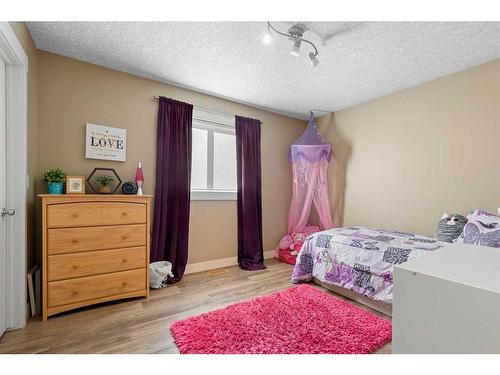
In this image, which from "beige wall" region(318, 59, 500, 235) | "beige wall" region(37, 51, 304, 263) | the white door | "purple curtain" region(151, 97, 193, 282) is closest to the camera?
the white door

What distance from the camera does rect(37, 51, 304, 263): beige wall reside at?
2.34 metres

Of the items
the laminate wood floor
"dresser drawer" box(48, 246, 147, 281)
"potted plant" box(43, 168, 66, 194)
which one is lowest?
the laminate wood floor

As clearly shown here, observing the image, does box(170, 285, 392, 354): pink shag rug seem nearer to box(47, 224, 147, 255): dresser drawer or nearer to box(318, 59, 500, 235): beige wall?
box(47, 224, 147, 255): dresser drawer

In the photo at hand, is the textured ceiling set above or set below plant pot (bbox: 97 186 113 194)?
above

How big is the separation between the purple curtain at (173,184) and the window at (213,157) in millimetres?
235

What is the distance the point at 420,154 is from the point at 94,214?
3669 millimetres

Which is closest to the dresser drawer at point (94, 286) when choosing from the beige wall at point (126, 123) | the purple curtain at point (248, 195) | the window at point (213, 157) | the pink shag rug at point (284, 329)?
the pink shag rug at point (284, 329)

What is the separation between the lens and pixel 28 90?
1947mm

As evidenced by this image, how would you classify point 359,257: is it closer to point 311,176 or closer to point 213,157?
point 311,176

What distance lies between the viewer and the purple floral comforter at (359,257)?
2.14m

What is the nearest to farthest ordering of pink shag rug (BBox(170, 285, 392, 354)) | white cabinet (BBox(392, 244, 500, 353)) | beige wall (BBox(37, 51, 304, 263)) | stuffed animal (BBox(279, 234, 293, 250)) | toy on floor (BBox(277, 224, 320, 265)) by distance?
white cabinet (BBox(392, 244, 500, 353))
pink shag rug (BBox(170, 285, 392, 354))
beige wall (BBox(37, 51, 304, 263))
toy on floor (BBox(277, 224, 320, 265))
stuffed animal (BBox(279, 234, 293, 250))

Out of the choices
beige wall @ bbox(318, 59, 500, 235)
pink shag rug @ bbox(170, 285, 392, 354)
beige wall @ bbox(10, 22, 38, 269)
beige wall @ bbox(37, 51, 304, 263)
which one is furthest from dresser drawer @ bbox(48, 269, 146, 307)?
beige wall @ bbox(318, 59, 500, 235)

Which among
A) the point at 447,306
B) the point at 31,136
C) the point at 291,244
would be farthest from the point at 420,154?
the point at 31,136
